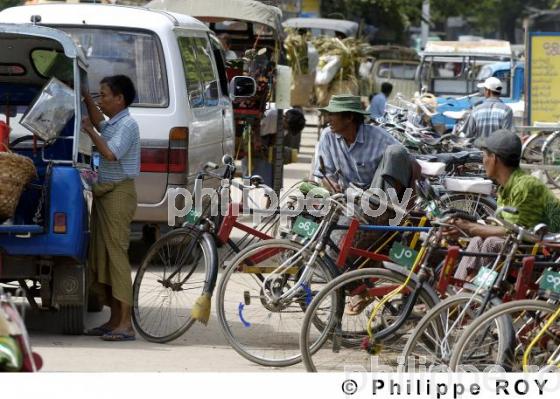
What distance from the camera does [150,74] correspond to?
1075 centimetres

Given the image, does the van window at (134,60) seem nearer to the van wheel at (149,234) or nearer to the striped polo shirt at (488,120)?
the van wheel at (149,234)

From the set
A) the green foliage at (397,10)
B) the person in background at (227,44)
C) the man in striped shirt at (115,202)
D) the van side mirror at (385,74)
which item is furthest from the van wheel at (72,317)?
the green foliage at (397,10)

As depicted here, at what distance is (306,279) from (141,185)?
3280 mm

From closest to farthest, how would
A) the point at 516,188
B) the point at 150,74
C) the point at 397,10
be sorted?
the point at 516,188 → the point at 150,74 → the point at 397,10

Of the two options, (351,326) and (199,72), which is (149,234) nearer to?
(199,72)

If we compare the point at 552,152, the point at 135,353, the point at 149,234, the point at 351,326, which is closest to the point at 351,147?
the point at 351,326

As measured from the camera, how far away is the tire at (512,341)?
20.9ft

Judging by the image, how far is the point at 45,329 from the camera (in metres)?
8.83

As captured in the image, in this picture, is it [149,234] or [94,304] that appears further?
[149,234]

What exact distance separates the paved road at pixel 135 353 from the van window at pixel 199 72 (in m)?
2.59

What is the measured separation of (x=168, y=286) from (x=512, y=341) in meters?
2.72

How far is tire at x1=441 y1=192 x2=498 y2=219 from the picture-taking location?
1113cm

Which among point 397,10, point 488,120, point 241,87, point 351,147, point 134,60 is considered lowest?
point 488,120
